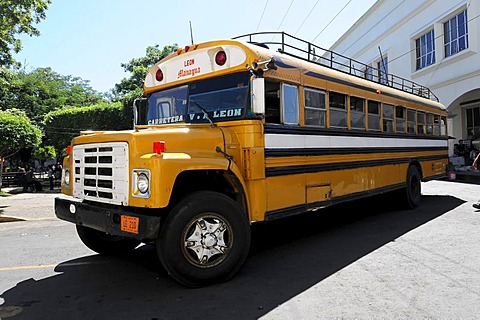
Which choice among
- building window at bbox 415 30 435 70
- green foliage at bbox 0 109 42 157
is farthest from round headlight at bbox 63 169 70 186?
building window at bbox 415 30 435 70

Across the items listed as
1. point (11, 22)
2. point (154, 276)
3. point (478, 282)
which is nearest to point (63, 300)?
point (154, 276)

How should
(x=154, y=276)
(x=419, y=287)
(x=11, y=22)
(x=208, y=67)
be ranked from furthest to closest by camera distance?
(x=11, y=22) → (x=208, y=67) → (x=154, y=276) → (x=419, y=287)

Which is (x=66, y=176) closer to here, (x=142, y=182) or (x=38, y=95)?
(x=142, y=182)

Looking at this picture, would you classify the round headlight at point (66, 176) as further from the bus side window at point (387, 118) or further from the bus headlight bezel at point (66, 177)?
the bus side window at point (387, 118)

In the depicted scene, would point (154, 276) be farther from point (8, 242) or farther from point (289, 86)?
point (8, 242)

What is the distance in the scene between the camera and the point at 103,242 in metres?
5.11

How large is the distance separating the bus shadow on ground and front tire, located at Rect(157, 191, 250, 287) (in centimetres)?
18

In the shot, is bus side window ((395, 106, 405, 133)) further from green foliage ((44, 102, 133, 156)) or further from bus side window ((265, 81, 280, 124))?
green foliage ((44, 102, 133, 156))

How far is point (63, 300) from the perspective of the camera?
11.9ft

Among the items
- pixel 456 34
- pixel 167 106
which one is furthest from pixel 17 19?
pixel 456 34

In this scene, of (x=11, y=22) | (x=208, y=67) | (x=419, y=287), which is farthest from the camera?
(x=11, y=22)

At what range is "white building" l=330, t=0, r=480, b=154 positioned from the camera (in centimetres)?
1730

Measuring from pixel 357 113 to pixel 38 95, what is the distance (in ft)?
117

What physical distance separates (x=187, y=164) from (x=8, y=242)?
4.60m
